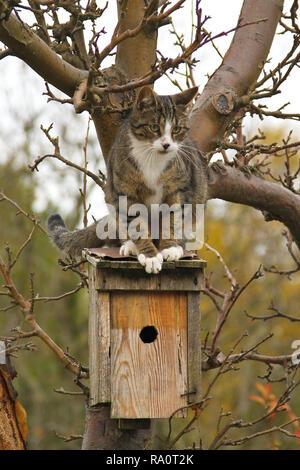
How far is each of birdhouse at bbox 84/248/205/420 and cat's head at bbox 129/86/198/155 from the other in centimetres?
70

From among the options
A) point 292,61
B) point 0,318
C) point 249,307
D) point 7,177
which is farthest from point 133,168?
point 249,307

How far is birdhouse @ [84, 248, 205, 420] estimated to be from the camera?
3006 millimetres

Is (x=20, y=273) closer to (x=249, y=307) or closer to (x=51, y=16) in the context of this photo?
(x=249, y=307)

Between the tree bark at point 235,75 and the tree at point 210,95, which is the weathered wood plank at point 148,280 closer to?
the tree at point 210,95

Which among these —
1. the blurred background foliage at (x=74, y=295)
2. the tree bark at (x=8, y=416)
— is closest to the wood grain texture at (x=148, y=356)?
the tree bark at (x=8, y=416)

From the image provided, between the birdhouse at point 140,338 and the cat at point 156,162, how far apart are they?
38 cm

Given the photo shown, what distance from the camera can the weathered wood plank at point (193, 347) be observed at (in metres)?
3.11

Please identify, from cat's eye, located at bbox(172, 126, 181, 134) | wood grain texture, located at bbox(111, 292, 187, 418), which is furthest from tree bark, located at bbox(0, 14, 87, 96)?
wood grain texture, located at bbox(111, 292, 187, 418)

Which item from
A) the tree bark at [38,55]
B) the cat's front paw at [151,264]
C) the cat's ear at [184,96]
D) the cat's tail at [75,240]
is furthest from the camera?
the cat's tail at [75,240]

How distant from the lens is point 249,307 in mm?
11750

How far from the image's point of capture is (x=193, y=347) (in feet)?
10.3

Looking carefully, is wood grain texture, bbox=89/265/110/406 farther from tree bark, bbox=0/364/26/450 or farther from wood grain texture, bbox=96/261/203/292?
tree bark, bbox=0/364/26/450

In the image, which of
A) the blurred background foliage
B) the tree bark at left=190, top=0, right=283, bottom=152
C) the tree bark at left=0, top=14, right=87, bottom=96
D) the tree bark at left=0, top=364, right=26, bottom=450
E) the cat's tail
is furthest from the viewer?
the blurred background foliage

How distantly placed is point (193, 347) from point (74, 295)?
7.43 metres
